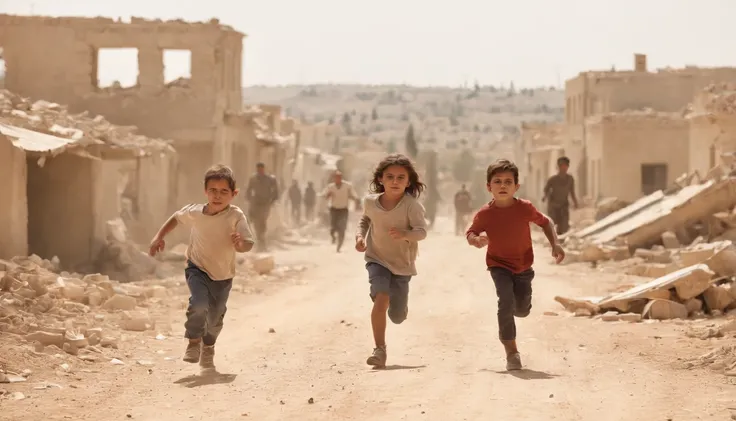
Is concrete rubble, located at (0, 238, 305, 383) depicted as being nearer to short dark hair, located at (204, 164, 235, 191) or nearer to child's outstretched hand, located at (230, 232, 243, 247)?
child's outstretched hand, located at (230, 232, 243, 247)

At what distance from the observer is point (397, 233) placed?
27.8 feet

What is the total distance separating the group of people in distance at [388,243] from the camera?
849 centimetres

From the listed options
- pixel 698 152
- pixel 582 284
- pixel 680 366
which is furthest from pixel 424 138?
pixel 680 366

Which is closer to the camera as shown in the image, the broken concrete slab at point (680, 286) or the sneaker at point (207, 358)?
the sneaker at point (207, 358)

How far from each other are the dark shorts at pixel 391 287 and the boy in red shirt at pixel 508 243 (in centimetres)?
70

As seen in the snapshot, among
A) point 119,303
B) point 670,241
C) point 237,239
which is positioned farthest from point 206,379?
point 670,241

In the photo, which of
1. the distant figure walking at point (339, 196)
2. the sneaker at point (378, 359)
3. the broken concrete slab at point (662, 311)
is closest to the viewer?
the sneaker at point (378, 359)

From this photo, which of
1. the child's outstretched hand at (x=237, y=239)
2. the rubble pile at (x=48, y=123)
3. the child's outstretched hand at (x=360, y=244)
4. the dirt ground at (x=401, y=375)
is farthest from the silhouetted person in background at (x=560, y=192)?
the child's outstretched hand at (x=237, y=239)

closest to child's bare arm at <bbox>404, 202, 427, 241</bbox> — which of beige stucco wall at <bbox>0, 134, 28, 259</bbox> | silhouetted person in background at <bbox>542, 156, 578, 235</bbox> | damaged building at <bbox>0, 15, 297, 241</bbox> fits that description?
beige stucco wall at <bbox>0, 134, 28, 259</bbox>

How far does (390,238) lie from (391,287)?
0.36m

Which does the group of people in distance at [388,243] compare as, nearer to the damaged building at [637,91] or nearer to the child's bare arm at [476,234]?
the child's bare arm at [476,234]

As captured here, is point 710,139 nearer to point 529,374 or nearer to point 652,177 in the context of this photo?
point 652,177

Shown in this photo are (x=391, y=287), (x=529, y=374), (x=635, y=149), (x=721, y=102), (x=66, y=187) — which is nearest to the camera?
(x=529, y=374)

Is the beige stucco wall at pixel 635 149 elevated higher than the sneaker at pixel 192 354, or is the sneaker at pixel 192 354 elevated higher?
the beige stucco wall at pixel 635 149
